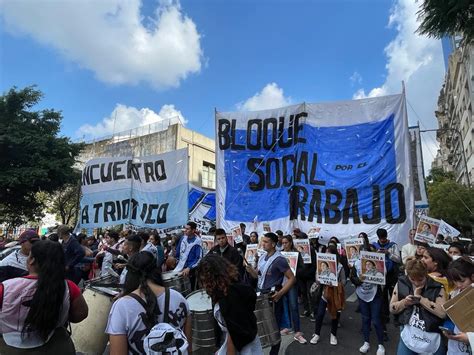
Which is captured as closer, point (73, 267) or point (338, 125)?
point (73, 267)

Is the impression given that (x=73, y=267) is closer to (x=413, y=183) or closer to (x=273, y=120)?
(x=273, y=120)

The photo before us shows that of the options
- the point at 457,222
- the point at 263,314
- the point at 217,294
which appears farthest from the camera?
the point at 457,222

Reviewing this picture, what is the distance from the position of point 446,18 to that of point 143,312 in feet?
19.1

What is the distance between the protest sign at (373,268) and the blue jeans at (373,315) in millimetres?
325

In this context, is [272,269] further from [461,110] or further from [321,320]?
[461,110]

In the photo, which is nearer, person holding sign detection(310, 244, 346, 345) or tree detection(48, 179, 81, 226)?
person holding sign detection(310, 244, 346, 345)

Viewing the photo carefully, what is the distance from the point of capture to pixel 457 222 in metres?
32.2

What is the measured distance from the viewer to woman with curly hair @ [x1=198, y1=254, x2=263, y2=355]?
8.69ft

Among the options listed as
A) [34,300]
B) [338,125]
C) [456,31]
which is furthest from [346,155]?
[34,300]

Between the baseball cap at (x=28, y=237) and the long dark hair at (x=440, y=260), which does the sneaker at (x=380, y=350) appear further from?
the baseball cap at (x=28, y=237)

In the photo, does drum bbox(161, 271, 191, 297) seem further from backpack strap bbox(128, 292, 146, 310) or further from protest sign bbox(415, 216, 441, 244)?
protest sign bbox(415, 216, 441, 244)

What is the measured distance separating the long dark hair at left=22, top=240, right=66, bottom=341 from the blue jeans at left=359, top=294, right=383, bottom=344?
15.1ft

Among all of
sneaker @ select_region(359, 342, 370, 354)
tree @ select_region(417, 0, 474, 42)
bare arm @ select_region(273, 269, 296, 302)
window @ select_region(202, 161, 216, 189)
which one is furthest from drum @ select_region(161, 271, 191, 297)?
window @ select_region(202, 161, 216, 189)

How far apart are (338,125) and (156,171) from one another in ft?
19.5
